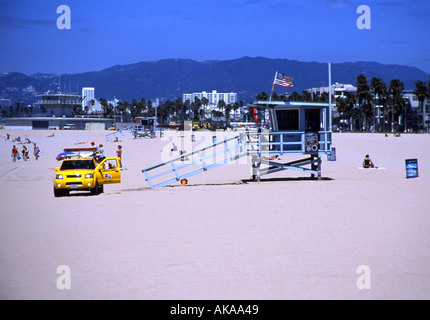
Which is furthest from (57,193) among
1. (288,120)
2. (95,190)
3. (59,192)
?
(288,120)

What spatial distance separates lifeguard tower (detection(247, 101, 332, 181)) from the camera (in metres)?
24.2

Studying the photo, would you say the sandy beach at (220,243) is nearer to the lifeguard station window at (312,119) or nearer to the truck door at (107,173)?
the truck door at (107,173)

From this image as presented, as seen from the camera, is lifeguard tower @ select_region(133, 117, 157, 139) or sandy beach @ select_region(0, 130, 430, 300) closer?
sandy beach @ select_region(0, 130, 430, 300)

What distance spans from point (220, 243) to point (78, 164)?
37.8 feet

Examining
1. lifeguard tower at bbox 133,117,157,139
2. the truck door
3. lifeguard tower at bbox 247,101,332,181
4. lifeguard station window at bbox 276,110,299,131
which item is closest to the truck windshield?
the truck door

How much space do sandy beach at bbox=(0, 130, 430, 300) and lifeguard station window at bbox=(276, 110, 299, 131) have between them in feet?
13.1

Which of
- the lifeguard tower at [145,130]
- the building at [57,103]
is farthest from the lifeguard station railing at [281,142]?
the building at [57,103]

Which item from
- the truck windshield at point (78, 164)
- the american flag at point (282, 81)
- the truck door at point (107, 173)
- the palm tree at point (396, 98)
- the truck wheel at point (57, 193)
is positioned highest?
the palm tree at point (396, 98)

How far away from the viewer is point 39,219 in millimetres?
15016

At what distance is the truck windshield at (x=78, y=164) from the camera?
21.2 metres

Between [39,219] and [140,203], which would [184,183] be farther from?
[39,219]

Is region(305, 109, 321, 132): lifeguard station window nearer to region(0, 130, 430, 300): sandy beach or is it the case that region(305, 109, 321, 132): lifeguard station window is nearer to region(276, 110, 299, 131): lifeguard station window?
region(276, 110, 299, 131): lifeguard station window

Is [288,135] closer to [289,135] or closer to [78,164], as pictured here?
[289,135]

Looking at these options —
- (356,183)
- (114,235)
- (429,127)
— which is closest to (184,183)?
(356,183)
